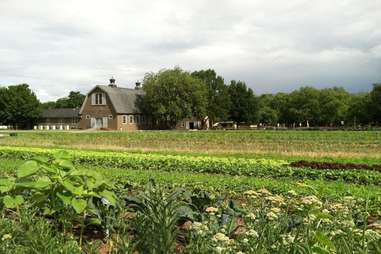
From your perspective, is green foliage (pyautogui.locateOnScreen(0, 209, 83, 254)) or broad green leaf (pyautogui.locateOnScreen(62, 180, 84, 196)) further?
broad green leaf (pyautogui.locateOnScreen(62, 180, 84, 196))

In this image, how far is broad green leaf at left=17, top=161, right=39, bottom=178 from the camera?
4.10 metres

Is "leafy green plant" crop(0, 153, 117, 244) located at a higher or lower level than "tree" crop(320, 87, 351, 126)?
lower

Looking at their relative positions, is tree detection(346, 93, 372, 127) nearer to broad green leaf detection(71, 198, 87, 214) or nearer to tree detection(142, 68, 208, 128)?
tree detection(142, 68, 208, 128)

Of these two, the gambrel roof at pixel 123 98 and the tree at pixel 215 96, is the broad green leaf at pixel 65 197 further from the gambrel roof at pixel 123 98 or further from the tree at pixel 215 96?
the tree at pixel 215 96

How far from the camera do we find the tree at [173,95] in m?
77.1

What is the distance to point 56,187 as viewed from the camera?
4.16 metres

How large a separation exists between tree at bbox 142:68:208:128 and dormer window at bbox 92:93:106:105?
7.93 meters

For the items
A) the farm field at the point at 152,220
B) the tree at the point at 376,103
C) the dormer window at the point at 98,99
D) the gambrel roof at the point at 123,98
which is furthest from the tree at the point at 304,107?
the farm field at the point at 152,220

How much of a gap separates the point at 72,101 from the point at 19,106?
2272 inches

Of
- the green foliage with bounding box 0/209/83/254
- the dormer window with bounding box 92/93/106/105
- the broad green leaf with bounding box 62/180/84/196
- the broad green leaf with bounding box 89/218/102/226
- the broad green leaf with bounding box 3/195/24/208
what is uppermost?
the dormer window with bounding box 92/93/106/105

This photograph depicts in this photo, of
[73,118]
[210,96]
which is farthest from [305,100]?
[73,118]

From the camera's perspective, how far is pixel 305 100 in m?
111

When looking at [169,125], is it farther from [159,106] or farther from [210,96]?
[210,96]

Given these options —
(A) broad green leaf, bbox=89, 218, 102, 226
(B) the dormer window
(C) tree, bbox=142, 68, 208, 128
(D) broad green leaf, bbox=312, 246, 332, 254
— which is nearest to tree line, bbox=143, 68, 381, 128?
(C) tree, bbox=142, 68, 208, 128
